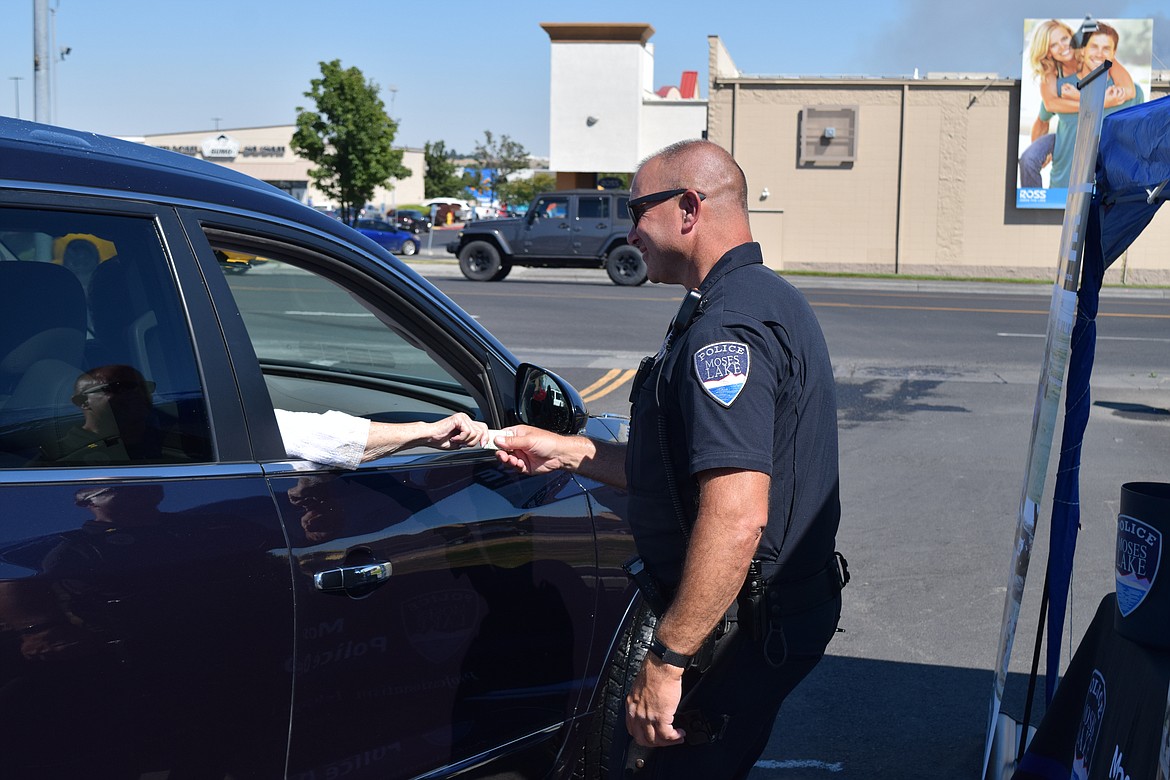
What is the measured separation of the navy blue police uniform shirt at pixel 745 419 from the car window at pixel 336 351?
2.67 feet

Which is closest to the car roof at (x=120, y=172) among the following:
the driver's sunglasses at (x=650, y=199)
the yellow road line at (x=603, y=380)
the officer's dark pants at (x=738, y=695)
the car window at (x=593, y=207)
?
the driver's sunglasses at (x=650, y=199)

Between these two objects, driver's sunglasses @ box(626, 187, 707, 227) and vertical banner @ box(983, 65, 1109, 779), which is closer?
driver's sunglasses @ box(626, 187, 707, 227)

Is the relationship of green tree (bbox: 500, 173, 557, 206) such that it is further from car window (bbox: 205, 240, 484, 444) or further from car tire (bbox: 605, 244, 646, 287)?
car window (bbox: 205, 240, 484, 444)

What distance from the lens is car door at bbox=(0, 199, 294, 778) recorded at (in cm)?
189

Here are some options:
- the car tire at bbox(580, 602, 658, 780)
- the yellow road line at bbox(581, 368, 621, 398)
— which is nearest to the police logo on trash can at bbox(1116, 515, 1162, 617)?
the car tire at bbox(580, 602, 658, 780)

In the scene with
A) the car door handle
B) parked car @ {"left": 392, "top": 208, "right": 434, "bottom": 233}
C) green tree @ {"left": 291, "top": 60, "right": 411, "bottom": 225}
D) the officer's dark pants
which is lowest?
the officer's dark pants

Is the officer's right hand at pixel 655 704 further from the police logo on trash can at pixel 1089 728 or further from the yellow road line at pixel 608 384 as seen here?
the yellow road line at pixel 608 384

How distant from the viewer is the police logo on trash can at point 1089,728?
2814mm

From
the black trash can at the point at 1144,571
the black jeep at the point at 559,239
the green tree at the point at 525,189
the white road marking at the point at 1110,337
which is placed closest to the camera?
the black trash can at the point at 1144,571

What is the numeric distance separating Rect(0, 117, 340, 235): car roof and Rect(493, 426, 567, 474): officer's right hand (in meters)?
0.64

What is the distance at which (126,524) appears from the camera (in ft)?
6.58

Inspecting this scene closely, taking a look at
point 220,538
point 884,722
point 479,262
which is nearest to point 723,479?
point 220,538

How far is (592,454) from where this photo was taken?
9.04 feet

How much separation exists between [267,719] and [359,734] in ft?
0.82
